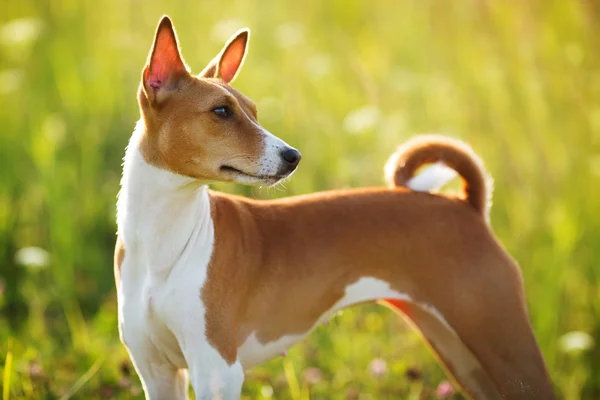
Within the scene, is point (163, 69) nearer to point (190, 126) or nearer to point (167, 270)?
point (190, 126)

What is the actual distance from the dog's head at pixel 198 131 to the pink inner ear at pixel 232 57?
44 cm

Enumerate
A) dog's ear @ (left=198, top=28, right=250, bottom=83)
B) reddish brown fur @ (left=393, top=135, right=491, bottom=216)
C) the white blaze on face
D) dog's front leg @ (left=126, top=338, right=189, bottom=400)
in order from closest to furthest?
the white blaze on face → dog's front leg @ (left=126, top=338, right=189, bottom=400) → dog's ear @ (left=198, top=28, right=250, bottom=83) → reddish brown fur @ (left=393, top=135, right=491, bottom=216)

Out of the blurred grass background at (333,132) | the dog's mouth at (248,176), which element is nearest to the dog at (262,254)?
the dog's mouth at (248,176)

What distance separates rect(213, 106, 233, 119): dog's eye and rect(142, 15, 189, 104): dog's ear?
0.21 m

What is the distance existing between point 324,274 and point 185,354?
2.42ft

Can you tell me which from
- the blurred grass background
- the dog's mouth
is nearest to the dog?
the dog's mouth

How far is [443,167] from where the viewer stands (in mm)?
4156

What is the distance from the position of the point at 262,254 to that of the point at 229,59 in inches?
35.6

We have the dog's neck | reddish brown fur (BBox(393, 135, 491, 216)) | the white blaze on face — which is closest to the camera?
the white blaze on face

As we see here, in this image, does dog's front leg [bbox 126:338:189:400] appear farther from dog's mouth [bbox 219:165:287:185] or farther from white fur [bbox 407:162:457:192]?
white fur [bbox 407:162:457:192]

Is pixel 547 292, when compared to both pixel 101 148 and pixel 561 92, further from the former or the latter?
pixel 101 148

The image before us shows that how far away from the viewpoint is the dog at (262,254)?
11.2 ft

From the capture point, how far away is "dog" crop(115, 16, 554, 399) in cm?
341

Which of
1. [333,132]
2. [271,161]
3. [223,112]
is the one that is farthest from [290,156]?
[333,132]
